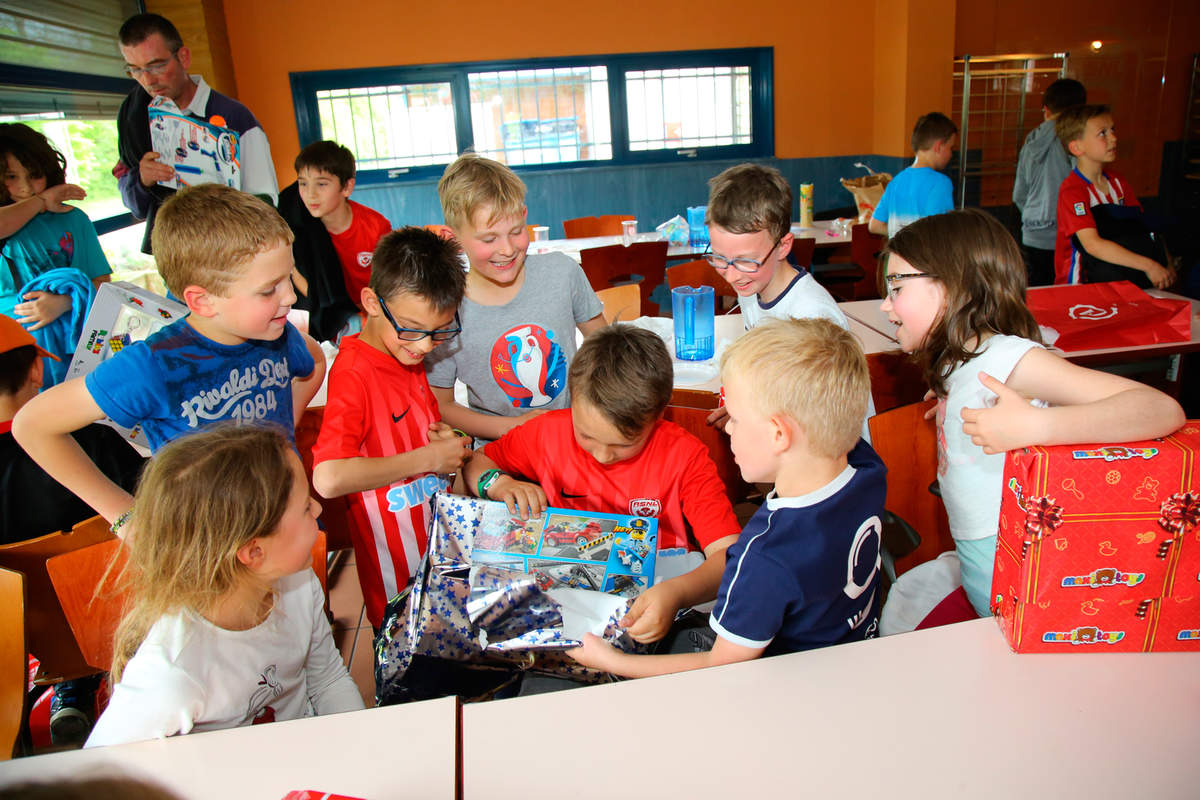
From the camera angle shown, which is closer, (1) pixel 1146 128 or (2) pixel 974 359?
(2) pixel 974 359

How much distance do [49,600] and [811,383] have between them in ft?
5.34

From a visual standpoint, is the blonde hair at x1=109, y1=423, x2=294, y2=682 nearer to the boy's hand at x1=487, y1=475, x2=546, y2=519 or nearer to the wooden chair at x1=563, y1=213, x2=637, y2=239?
the boy's hand at x1=487, y1=475, x2=546, y2=519

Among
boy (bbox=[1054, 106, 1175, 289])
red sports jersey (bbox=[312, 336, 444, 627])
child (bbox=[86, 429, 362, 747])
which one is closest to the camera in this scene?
child (bbox=[86, 429, 362, 747])

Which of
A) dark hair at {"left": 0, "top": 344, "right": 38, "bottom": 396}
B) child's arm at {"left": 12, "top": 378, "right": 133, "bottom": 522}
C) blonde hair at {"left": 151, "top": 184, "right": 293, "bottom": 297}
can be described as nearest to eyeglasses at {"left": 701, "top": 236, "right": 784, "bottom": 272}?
blonde hair at {"left": 151, "top": 184, "right": 293, "bottom": 297}

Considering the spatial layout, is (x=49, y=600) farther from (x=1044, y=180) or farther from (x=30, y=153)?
(x=1044, y=180)

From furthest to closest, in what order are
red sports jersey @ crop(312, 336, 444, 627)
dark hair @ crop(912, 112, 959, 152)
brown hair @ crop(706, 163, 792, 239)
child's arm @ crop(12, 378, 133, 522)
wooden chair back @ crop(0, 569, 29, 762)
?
dark hair @ crop(912, 112, 959, 152) < brown hair @ crop(706, 163, 792, 239) < red sports jersey @ crop(312, 336, 444, 627) < child's arm @ crop(12, 378, 133, 522) < wooden chair back @ crop(0, 569, 29, 762)

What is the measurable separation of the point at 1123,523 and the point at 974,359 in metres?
0.53

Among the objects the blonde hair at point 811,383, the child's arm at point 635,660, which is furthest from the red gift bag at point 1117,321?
the child's arm at point 635,660

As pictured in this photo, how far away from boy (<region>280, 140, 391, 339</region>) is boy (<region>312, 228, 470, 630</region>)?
140cm

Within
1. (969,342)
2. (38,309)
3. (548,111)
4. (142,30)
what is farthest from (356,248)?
(548,111)

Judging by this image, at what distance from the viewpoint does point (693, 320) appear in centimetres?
254

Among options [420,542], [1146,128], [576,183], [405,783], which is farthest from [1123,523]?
[1146,128]

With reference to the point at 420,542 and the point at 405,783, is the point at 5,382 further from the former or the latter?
the point at 405,783

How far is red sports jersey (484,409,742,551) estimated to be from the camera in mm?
1507
